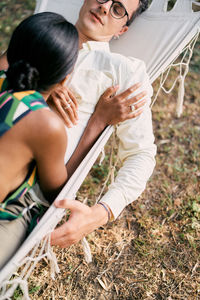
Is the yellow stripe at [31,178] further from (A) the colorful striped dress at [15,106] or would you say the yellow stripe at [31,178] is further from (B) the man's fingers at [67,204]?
(A) the colorful striped dress at [15,106]

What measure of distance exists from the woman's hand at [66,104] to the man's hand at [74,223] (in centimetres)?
54

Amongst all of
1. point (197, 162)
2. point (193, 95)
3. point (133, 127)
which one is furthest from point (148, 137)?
point (193, 95)

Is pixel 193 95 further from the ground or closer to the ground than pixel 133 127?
closer to the ground

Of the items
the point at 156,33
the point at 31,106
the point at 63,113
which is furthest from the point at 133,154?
the point at 156,33

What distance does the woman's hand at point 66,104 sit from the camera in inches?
69.7

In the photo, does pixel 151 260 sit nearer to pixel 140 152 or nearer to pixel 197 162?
pixel 140 152

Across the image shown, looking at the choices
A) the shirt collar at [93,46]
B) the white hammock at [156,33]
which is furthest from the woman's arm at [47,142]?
the shirt collar at [93,46]

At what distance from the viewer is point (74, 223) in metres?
1.44

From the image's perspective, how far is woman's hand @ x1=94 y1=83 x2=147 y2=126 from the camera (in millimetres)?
1759

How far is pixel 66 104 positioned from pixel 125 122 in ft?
1.19

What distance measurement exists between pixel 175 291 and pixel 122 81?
1392 mm

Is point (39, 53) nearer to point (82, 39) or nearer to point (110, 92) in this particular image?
point (110, 92)

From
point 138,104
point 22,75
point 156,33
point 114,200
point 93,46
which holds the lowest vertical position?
point 114,200

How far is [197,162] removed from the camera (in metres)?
2.91
